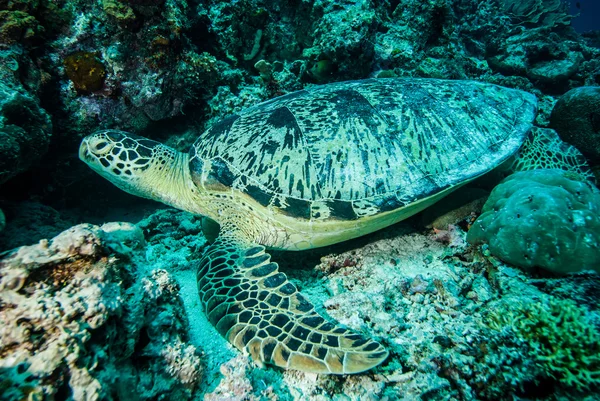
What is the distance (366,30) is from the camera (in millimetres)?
4336

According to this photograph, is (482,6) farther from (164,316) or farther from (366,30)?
(164,316)

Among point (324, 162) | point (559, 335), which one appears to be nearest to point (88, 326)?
point (324, 162)

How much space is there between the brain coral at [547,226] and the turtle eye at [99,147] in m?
3.64

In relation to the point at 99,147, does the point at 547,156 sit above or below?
below

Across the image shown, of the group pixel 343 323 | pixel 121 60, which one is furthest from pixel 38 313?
pixel 121 60

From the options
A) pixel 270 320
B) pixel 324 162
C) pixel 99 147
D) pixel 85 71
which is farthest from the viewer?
pixel 85 71

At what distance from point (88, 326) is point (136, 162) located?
7.85 ft

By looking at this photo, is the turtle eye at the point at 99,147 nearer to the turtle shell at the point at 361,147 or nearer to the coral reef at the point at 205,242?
the coral reef at the point at 205,242

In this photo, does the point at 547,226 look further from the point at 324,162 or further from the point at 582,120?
the point at 582,120

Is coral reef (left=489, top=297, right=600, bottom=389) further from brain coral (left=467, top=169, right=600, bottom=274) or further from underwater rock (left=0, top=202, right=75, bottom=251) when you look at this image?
underwater rock (left=0, top=202, right=75, bottom=251)

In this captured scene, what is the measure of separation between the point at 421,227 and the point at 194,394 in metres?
2.41

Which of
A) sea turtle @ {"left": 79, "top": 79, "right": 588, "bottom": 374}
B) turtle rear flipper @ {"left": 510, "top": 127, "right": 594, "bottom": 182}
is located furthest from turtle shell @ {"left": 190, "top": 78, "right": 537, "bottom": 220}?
turtle rear flipper @ {"left": 510, "top": 127, "right": 594, "bottom": 182}

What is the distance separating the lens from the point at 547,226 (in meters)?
1.82

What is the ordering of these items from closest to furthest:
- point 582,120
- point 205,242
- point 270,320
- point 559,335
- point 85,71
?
point 559,335, point 270,320, point 85,71, point 205,242, point 582,120
